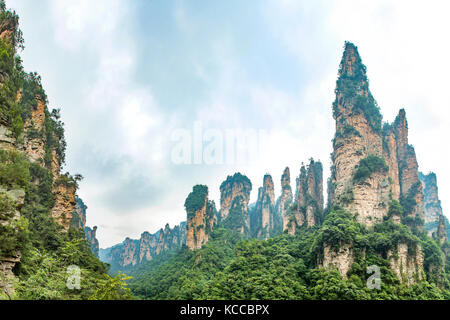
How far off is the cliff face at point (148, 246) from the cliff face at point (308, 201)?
163 feet

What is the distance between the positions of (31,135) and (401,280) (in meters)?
33.8

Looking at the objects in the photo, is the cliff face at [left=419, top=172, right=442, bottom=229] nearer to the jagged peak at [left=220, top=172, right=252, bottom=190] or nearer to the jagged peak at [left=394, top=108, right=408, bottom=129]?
the jagged peak at [left=394, top=108, right=408, bottom=129]

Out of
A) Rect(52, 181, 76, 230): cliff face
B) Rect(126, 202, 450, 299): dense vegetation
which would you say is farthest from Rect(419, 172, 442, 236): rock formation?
Rect(52, 181, 76, 230): cliff face

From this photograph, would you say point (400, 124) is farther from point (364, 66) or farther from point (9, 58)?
point (9, 58)

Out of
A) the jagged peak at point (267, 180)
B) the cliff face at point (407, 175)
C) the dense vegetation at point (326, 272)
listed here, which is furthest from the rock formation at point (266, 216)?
the dense vegetation at point (326, 272)

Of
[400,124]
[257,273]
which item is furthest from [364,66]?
[257,273]

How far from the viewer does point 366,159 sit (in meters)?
32.7

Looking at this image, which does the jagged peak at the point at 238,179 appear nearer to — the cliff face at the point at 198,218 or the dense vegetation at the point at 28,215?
the cliff face at the point at 198,218

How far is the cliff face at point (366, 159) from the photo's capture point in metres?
31.2

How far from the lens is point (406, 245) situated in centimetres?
2438

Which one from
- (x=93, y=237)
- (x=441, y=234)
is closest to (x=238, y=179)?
(x=441, y=234)

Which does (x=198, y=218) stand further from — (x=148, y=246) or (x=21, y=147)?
(x=148, y=246)

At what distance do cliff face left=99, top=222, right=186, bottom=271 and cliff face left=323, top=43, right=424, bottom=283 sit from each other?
59740 mm

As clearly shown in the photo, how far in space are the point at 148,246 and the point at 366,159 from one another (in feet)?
266
